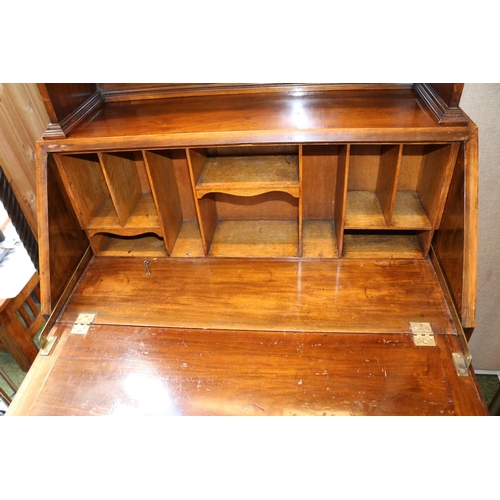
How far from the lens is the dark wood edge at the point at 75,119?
1234 mm

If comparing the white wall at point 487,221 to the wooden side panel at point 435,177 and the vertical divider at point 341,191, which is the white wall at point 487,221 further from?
the vertical divider at point 341,191

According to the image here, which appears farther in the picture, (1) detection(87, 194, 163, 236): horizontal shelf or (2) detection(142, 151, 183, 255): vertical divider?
(1) detection(87, 194, 163, 236): horizontal shelf

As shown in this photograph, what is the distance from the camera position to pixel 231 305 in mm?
1313

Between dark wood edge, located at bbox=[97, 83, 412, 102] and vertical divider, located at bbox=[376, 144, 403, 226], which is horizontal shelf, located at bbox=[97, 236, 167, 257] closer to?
dark wood edge, located at bbox=[97, 83, 412, 102]

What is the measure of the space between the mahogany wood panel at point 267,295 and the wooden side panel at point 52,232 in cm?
8

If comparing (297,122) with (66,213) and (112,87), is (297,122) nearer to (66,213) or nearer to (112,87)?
(112,87)

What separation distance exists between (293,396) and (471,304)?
584mm

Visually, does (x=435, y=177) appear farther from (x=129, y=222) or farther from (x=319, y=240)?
(x=129, y=222)

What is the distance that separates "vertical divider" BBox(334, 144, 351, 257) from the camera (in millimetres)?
1205

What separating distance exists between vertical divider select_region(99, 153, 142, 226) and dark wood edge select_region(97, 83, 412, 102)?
0.24 metres

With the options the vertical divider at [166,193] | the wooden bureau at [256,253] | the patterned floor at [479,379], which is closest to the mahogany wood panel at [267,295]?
the wooden bureau at [256,253]

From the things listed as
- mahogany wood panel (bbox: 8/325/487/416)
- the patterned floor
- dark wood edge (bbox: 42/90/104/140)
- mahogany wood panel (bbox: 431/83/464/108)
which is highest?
mahogany wood panel (bbox: 431/83/464/108)

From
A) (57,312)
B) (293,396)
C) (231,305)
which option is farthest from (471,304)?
(57,312)

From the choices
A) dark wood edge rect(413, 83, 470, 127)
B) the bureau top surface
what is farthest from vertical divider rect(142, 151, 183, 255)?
dark wood edge rect(413, 83, 470, 127)
